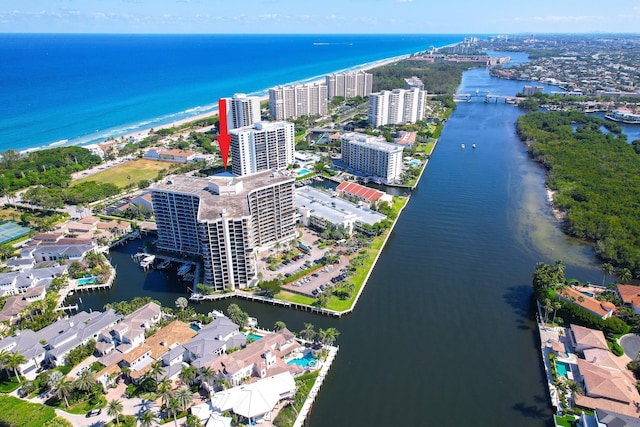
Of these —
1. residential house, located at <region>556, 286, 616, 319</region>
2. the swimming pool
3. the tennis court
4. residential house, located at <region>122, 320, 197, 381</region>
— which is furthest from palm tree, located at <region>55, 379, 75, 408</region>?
residential house, located at <region>556, 286, 616, 319</region>

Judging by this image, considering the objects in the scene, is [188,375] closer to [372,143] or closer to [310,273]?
[310,273]

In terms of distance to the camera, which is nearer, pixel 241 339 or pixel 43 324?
pixel 241 339

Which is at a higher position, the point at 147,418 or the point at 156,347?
the point at 147,418

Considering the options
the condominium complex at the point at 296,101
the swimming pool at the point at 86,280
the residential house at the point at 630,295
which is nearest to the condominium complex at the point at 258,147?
the swimming pool at the point at 86,280

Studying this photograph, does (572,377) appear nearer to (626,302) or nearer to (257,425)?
Answer: (626,302)

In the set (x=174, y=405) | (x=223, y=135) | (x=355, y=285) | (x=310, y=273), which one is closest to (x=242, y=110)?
(x=223, y=135)

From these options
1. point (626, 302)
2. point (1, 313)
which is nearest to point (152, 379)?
point (1, 313)
